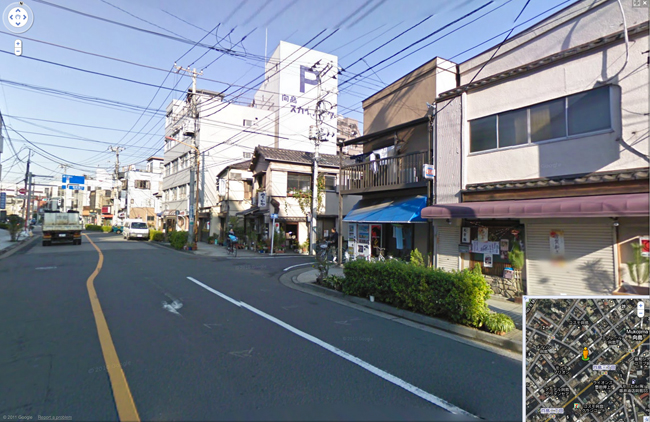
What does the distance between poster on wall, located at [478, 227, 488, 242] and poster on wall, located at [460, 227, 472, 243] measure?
0.27m

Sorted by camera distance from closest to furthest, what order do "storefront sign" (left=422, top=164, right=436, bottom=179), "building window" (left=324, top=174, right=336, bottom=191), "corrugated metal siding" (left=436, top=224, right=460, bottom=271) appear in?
"corrugated metal siding" (left=436, top=224, right=460, bottom=271) < "storefront sign" (left=422, top=164, right=436, bottom=179) < "building window" (left=324, top=174, right=336, bottom=191)

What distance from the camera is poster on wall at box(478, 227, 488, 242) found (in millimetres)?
9617

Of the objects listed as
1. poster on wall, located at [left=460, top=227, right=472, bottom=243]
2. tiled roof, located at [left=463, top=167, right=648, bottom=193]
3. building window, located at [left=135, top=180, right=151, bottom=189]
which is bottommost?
poster on wall, located at [left=460, top=227, right=472, bottom=243]

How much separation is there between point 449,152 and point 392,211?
9.38 ft

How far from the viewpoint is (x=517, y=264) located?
855 cm

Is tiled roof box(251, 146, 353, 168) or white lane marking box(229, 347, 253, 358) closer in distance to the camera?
white lane marking box(229, 347, 253, 358)

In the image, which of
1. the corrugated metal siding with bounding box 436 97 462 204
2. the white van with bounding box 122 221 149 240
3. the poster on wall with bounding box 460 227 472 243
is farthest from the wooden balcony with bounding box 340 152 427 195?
the white van with bounding box 122 221 149 240

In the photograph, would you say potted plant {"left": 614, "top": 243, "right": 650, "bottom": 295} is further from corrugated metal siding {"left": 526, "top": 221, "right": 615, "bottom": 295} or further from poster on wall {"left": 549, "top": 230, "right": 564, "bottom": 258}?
poster on wall {"left": 549, "top": 230, "right": 564, "bottom": 258}

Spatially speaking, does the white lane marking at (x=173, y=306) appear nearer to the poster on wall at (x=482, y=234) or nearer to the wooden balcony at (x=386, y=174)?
the poster on wall at (x=482, y=234)

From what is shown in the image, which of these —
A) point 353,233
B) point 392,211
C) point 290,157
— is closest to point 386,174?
point 392,211

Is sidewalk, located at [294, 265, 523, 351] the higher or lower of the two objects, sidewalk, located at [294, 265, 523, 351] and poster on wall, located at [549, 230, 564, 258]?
the lower

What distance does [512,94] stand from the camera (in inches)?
361

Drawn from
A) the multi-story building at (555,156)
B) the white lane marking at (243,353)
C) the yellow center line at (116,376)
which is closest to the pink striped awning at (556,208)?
the multi-story building at (555,156)

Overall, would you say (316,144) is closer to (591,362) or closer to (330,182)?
(330,182)
